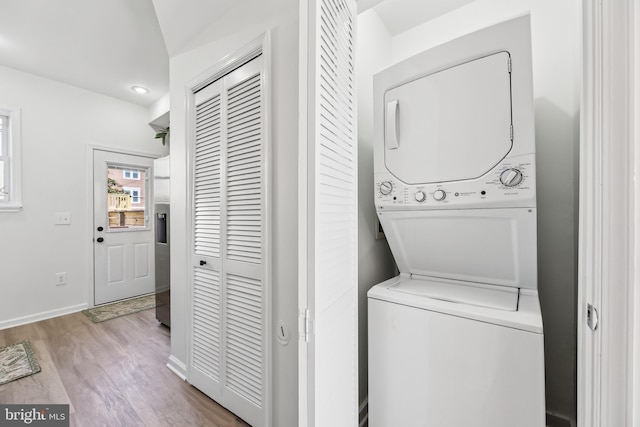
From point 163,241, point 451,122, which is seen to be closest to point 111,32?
point 163,241

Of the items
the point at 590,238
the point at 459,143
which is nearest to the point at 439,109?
the point at 459,143

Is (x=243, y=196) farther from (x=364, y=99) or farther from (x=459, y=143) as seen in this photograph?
(x=459, y=143)

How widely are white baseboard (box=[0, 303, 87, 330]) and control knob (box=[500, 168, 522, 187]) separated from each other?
14.7 feet

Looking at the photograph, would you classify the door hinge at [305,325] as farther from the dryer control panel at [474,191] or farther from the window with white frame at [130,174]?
the window with white frame at [130,174]

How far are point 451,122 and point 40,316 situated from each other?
14.5 feet

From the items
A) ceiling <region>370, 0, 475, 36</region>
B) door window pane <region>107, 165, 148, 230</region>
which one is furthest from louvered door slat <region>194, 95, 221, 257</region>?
door window pane <region>107, 165, 148, 230</region>

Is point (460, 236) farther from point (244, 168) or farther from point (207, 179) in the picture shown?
point (207, 179)

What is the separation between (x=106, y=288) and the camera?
3.49 metres

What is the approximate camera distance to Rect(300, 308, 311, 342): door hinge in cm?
75

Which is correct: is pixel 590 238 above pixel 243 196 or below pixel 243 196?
below

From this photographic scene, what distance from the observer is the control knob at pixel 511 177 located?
1041 millimetres

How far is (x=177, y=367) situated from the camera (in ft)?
6.64

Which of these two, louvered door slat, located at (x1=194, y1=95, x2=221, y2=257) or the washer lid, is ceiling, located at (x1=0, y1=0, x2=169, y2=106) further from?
the washer lid

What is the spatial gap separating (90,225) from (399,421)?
401cm
